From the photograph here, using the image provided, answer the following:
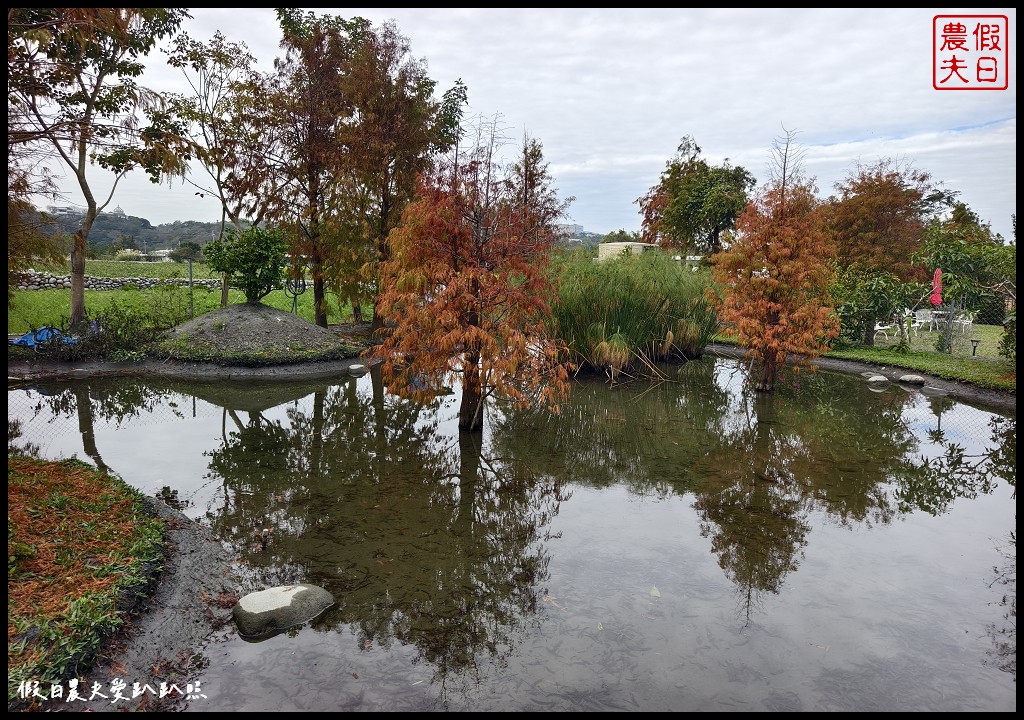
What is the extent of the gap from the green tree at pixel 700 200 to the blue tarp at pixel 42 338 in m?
18.8

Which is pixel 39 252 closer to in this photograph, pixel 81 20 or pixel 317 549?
pixel 81 20

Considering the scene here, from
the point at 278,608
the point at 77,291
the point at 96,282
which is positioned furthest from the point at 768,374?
the point at 96,282

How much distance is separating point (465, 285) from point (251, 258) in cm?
792

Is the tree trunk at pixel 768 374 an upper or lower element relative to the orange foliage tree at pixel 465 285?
lower

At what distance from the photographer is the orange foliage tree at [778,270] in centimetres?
1017

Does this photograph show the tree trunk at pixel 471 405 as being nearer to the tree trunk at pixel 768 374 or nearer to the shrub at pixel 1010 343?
the tree trunk at pixel 768 374

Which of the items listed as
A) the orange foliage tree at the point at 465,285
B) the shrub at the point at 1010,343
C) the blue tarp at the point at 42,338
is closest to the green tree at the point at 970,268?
the shrub at the point at 1010,343

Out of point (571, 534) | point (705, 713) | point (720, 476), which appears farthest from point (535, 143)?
point (705, 713)

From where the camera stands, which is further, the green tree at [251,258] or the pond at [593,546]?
the green tree at [251,258]

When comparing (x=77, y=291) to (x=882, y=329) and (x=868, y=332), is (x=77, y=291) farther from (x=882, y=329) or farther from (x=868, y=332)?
(x=882, y=329)

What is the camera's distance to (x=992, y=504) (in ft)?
20.8

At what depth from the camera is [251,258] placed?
13.4 metres

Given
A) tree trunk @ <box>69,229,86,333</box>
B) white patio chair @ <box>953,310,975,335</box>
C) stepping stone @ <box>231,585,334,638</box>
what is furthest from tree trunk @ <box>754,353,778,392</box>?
tree trunk @ <box>69,229,86,333</box>

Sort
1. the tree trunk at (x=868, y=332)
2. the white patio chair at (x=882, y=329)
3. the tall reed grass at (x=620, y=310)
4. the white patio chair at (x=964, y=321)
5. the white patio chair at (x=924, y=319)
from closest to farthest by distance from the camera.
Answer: the tall reed grass at (x=620, y=310) → the white patio chair at (x=964, y=321) → the tree trunk at (x=868, y=332) → the white patio chair at (x=882, y=329) → the white patio chair at (x=924, y=319)
